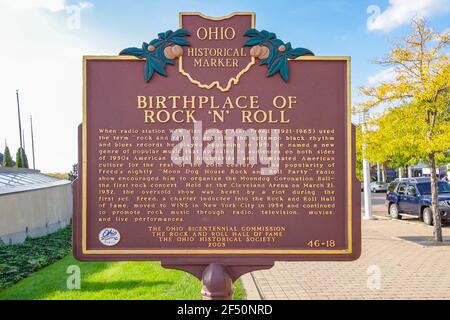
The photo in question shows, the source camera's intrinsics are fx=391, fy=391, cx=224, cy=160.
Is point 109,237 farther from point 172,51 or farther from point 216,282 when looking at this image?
point 172,51

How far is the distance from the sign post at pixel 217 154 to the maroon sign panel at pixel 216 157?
1 centimetres

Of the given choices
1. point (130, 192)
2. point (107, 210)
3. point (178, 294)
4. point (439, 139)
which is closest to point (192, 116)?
point (130, 192)

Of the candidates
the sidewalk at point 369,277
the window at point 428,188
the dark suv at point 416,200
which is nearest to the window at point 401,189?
the dark suv at point 416,200

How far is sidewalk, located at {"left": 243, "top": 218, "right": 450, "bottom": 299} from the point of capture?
249 inches

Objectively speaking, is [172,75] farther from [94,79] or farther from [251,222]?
[251,222]

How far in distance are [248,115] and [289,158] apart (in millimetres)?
602

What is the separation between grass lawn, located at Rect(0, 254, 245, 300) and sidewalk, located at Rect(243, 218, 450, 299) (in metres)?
0.81

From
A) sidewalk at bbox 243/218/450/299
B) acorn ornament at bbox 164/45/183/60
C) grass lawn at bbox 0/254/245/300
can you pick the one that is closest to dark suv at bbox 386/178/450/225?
sidewalk at bbox 243/218/450/299

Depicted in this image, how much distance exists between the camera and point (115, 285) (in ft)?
21.1

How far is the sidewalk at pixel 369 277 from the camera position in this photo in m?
6.33

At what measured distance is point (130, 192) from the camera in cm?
393

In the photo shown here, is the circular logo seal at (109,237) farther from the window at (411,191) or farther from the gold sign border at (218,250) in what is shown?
the window at (411,191)

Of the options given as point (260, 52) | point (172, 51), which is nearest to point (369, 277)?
point (260, 52)

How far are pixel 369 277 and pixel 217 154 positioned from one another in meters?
4.87
